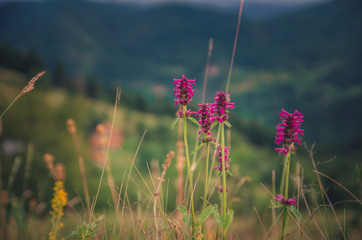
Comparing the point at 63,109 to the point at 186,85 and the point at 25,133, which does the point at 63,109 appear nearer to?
the point at 25,133

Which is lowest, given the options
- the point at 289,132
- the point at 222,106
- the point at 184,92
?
the point at 289,132

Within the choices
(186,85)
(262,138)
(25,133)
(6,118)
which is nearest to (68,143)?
(25,133)

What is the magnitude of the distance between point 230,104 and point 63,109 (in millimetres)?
34548

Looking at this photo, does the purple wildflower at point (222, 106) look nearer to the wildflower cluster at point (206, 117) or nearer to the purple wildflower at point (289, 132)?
the wildflower cluster at point (206, 117)

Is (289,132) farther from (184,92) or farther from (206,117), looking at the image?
(184,92)

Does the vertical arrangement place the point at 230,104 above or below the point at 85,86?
below

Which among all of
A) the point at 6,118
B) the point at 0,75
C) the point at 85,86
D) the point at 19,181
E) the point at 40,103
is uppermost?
the point at 85,86

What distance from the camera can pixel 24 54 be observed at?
76.1 meters

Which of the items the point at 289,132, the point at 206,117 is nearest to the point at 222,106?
the point at 206,117

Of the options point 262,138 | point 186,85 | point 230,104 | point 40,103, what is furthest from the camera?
point 262,138

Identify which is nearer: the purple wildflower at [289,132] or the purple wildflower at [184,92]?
the purple wildflower at [289,132]

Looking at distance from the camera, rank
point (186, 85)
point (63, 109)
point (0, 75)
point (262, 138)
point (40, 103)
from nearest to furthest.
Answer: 1. point (186, 85)
2. point (40, 103)
3. point (63, 109)
4. point (0, 75)
5. point (262, 138)

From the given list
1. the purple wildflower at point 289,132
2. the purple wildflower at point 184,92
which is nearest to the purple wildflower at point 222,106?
the purple wildflower at point 184,92

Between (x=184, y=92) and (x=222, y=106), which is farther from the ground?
(x=184, y=92)
